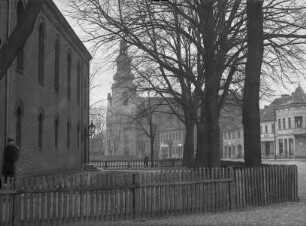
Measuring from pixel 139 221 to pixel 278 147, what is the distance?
257 feet

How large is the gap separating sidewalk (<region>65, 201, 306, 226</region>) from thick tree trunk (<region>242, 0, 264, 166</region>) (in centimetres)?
275

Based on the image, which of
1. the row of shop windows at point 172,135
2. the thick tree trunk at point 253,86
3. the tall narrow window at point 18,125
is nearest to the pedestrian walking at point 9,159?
the tall narrow window at point 18,125

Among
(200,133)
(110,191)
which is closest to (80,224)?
(110,191)

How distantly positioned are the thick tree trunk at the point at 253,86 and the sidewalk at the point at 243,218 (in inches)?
108

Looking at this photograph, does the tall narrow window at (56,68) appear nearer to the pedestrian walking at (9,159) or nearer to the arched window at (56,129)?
the arched window at (56,129)

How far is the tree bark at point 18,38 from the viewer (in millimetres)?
10523

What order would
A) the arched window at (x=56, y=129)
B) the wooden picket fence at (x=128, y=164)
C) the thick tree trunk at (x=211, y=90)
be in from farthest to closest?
the wooden picket fence at (x=128, y=164) → the arched window at (x=56, y=129) → the thick tree trunk at (x=211, y=90)

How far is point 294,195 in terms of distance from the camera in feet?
51.1

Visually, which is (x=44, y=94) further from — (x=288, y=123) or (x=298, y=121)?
(x=288, y=123)

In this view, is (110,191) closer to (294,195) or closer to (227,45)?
(294,195)

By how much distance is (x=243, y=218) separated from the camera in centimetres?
1190

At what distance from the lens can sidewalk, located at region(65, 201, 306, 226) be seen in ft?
36.6

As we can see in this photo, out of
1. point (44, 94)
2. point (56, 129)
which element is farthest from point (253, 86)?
point (56, 129)

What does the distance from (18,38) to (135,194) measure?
4.69 metres
